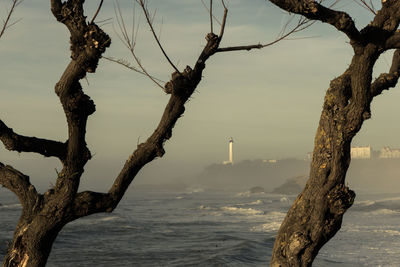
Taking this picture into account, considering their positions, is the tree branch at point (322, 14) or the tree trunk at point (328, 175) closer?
the tree branch at point (322, 14)

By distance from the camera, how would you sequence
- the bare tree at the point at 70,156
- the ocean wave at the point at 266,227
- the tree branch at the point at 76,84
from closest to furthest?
the tree branch at the point at 76,84, the bare tree at the point at 70,156, the ocean wave at the point at 266,227

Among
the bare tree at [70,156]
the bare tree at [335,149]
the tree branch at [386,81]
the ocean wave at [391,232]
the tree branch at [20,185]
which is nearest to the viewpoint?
the bare tree at [70,156]

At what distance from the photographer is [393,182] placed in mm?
188625

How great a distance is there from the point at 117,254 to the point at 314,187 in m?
19.6

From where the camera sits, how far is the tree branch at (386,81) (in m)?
7.95

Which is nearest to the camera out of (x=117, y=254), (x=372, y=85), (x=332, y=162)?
(x=332, y=162)

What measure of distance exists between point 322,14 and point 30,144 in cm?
423

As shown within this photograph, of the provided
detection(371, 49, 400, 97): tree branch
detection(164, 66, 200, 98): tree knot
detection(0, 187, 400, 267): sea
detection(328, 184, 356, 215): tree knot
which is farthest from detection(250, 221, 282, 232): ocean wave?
detection(164, 66, 200, 98): tree knot

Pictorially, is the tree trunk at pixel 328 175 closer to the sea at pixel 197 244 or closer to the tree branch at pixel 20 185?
the tree branch at pixel 20 185

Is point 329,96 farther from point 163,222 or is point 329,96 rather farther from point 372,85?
point 163,222

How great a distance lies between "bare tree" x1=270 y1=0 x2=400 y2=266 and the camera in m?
7.18

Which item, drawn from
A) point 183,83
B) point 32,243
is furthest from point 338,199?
point 32,243

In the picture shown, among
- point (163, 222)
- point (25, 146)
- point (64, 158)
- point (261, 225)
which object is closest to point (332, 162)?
point (64, 158)

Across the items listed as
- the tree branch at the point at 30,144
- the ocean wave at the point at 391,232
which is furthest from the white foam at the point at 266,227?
the tree branch at the point at 30,144
